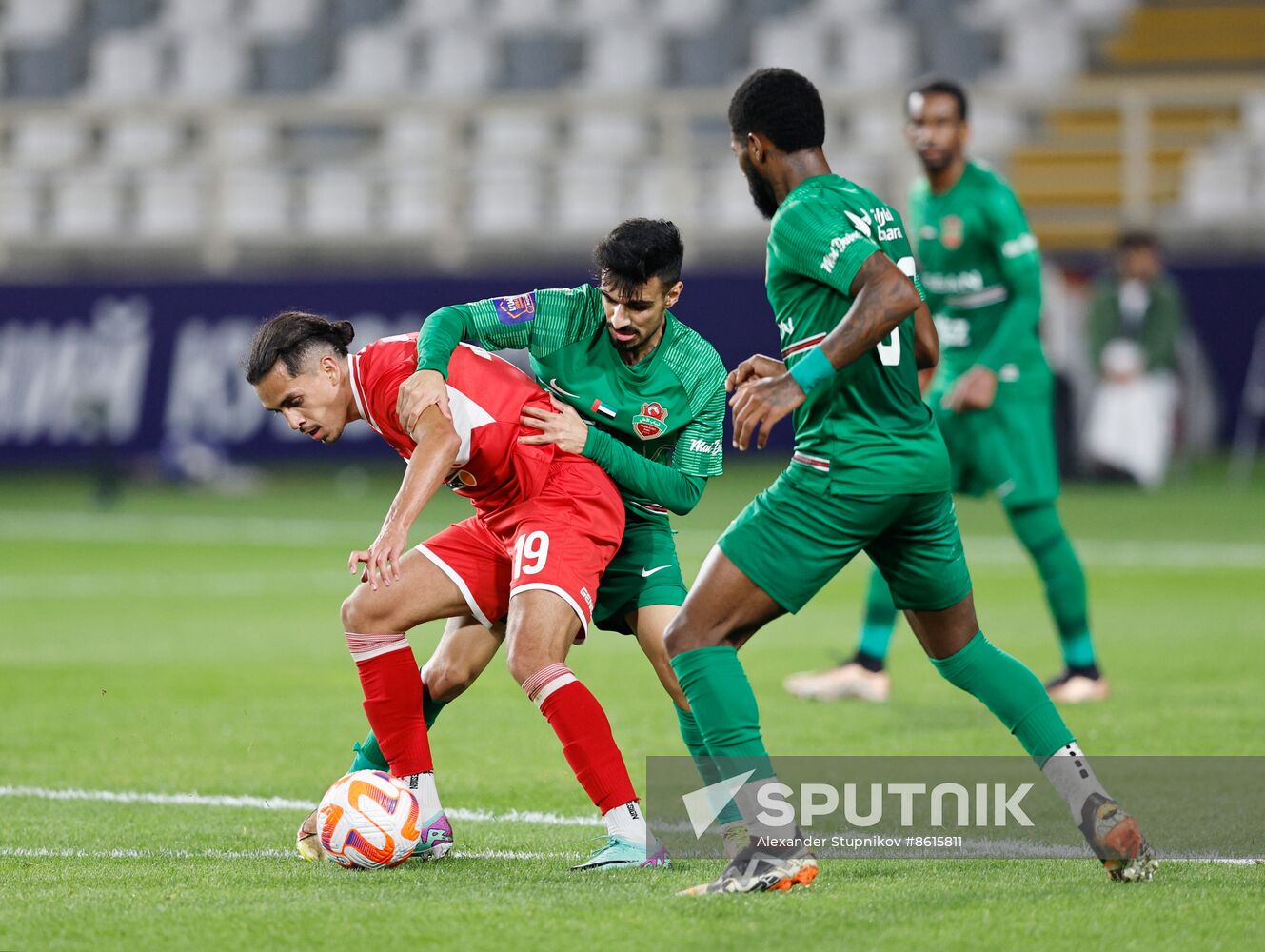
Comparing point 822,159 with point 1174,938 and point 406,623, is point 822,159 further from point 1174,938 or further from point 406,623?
point 1174,938

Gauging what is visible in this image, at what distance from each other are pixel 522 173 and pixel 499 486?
16.7 m

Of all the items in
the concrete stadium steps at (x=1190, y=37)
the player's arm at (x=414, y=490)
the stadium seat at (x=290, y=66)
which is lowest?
the player's arm at (x=414, y=490)

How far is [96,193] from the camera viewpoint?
2208 cm

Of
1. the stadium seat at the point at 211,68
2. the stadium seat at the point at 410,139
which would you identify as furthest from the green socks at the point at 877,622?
the stadium seat at the point at 211,68

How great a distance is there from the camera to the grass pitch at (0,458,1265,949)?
430 centimetres

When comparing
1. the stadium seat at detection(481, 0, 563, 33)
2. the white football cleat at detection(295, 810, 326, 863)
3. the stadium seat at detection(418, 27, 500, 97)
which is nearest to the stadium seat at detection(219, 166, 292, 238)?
the stadium seat at detection(418, 27, 500, 97)

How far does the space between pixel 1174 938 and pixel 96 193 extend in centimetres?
1983

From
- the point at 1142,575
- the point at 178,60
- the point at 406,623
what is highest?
the point at 178,60

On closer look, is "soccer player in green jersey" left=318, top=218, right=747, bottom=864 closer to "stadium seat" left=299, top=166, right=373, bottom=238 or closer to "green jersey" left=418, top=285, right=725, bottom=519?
"green jersey" left=418, top=285, right=725, bottom=519

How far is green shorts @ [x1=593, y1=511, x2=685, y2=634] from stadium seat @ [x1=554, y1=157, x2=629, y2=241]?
1550 cm

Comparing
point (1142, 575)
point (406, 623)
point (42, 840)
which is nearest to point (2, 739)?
point (42, 840)

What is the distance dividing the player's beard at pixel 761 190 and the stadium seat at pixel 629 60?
18159 mm

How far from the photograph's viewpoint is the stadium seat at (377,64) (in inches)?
917

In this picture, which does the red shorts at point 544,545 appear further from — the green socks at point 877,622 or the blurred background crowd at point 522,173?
the blurred background crowd at point 522,173
